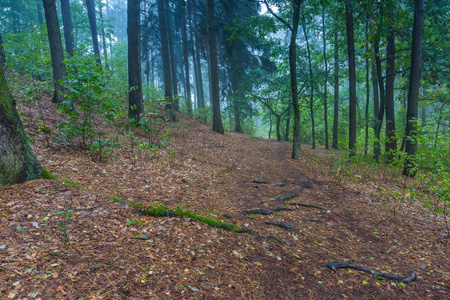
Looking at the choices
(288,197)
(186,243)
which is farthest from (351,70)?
(186,243)

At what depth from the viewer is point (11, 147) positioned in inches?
138

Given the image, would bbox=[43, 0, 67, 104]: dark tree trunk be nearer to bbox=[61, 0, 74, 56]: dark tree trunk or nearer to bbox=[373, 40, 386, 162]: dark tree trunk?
bbox=[61, 0, 74, 56]: dark tree trunk

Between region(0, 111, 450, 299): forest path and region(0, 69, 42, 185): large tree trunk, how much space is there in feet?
0.83

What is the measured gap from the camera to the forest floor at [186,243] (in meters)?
2.33

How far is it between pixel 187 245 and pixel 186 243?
0.05 metres

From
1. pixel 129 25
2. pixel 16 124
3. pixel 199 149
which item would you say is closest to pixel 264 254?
pixel 16 124

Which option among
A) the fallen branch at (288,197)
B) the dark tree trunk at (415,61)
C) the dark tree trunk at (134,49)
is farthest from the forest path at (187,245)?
the dark tree trunk at (415,61)

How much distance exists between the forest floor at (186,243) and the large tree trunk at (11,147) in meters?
0.23

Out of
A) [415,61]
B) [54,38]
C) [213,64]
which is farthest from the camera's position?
[213,64]

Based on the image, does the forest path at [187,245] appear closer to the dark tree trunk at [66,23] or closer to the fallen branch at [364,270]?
the fallen branch at [364,270]

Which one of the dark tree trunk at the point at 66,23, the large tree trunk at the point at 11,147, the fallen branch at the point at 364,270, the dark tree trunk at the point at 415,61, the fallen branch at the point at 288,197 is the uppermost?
the dark tree trunk at the point at 66,23

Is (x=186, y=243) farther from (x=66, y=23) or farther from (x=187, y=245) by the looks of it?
(x=66, y=23)

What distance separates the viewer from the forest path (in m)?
2.35

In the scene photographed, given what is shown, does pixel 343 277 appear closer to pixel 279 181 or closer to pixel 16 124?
pixel 279 181
